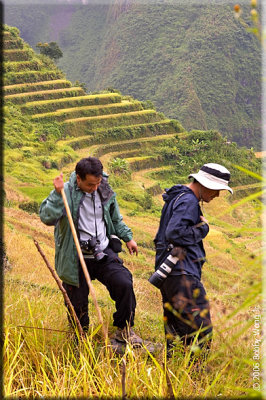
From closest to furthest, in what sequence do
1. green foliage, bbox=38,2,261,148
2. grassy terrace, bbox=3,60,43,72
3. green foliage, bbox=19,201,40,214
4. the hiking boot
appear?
the hiking boot → green foliage, bbox=19,201,40,214 → grassy terrace, bbox=3,60,43,72 → green foliage, bbox=38,2,261,148

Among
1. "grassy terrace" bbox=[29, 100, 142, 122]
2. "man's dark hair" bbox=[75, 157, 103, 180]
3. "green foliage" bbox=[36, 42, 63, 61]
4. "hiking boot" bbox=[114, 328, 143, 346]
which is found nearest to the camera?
"hiking boot" bbox=[114, 328, 143, 346]

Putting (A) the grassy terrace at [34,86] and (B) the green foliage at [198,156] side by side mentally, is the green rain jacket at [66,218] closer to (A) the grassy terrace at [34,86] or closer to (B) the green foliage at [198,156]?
(B) the green foliage at [198,156]

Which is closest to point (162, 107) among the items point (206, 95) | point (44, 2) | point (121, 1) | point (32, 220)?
point (206, 95)

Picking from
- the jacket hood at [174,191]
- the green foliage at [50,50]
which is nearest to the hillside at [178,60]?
the green foliage at [50,50]

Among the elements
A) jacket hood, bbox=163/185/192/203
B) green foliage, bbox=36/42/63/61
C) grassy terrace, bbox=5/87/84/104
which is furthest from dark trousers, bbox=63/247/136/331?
green foliage, bbox=36/42/63/61

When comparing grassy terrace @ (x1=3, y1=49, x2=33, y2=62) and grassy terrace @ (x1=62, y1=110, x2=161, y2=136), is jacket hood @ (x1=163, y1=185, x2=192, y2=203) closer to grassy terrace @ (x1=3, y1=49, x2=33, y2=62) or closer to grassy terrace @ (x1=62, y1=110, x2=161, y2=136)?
grassy terrace @ (x1=62, y1=110, x2=161, y2=136)

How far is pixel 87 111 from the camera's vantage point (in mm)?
43562

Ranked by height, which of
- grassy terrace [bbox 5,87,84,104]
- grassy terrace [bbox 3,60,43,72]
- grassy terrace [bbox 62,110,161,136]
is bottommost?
grassy terrace [bbox 62,110,161,136]

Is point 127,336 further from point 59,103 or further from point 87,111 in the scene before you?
point 87,111

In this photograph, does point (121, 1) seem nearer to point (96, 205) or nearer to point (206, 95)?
point (206, 95)

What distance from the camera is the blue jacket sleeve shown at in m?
2.83

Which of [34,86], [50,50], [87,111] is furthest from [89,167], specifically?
[50,50]

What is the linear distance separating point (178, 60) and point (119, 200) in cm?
10120

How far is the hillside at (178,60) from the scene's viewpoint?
108m
